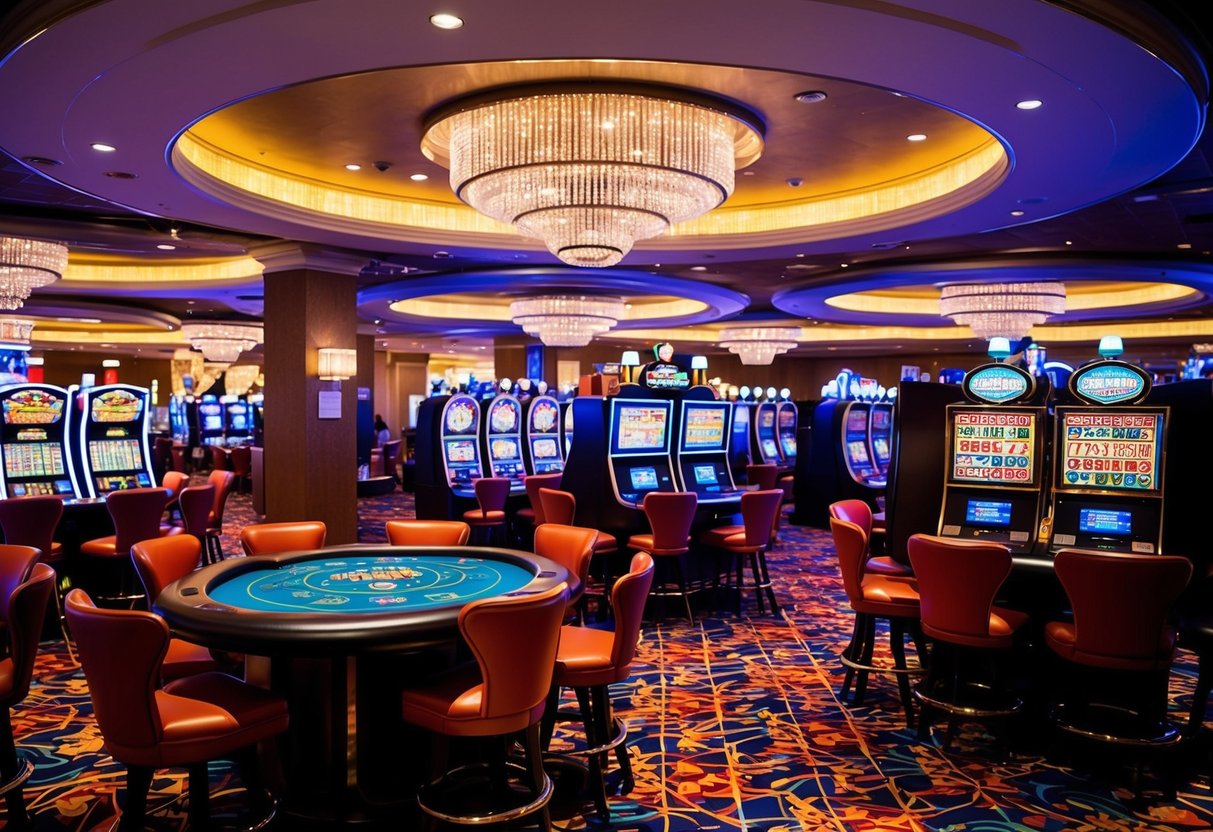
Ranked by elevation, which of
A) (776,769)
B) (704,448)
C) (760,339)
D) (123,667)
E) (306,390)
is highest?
(760,339)

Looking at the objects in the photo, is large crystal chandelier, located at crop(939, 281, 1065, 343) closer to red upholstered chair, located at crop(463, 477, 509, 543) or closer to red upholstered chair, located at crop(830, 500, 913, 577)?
red upholstered chair, located at crop(463, 477, 509, 543)

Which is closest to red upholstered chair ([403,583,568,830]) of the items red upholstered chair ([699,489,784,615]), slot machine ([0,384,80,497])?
red upholstered chair ([699,489,784,615])

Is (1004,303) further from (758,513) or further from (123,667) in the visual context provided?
(123,667)

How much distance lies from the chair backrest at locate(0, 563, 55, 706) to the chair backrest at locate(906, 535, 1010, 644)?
3.27 m

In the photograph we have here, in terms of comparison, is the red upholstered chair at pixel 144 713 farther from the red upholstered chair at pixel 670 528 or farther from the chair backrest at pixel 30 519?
the red upholstered chair at pixel 670 528

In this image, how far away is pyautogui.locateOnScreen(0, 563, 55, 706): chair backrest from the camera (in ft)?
9.60

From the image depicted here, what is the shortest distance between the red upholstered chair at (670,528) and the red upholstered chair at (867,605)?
1.63 m

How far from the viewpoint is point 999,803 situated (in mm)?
3383

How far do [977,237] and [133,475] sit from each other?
7.43m

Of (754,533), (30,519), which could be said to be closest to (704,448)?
(754,533)

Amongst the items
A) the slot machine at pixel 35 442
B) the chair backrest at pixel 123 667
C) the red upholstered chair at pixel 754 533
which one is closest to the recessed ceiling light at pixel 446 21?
the chair backrest at pixel 123 667

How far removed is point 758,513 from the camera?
20.4ft

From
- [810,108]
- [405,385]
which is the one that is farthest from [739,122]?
[405,385]

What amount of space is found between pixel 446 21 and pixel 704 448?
478cm
